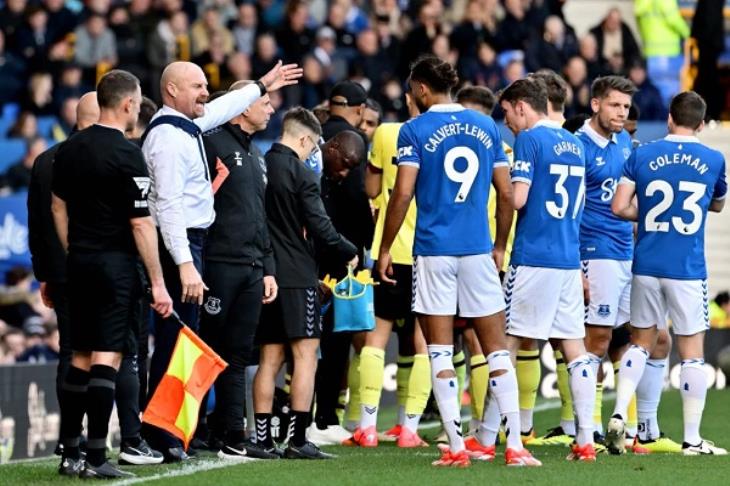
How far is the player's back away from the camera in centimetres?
995

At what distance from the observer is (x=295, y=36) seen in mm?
21234

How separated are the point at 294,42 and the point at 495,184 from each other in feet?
39.0

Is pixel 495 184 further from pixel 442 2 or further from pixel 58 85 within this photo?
pixel 442 2

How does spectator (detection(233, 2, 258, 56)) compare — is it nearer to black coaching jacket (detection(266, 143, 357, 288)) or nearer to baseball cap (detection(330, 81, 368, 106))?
baseball cap (detection(330, 81, 368, 106))

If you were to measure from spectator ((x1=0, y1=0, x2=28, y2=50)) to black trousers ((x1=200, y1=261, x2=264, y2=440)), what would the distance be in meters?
10.3

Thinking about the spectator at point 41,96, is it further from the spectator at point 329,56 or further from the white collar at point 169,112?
the white collar at point 169,112

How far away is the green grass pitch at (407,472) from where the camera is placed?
28.8 ft

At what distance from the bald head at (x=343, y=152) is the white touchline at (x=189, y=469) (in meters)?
2.15

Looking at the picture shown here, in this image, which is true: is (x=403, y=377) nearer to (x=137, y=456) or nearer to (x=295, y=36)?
(x=137, y=456)

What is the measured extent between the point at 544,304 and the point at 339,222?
2204mm

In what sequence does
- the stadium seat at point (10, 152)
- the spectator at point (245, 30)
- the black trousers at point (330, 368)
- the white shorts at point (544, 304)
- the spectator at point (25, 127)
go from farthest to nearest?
Answer: the spectator at point (245, 30) < the spectator at point (25, 127) < the stadium seat at point (10, 152) < the black trousers at point (330, 368) < the white shorts at point (544, 304)

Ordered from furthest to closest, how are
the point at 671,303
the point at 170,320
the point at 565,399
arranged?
the point at 565,399, the point at 671,303, the point at 170,320

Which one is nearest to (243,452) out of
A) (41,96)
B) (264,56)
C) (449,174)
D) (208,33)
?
(449,174)

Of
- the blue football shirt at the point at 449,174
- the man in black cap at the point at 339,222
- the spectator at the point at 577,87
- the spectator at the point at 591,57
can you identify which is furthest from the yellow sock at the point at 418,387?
the spectator at the point at 591,57
